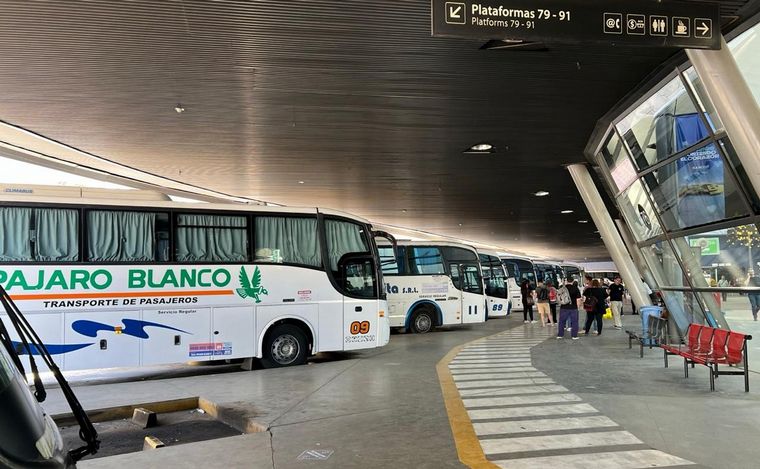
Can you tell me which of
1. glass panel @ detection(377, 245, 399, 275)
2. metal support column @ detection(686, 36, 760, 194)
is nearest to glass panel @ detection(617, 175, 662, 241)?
metal support column @ detection(686, 36, 760, 194)

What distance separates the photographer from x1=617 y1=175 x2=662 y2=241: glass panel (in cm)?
1245

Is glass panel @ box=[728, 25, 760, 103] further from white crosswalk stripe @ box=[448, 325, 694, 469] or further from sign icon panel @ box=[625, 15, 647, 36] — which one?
white crosswalk stripe @ box=[448, 325, 694, 469]

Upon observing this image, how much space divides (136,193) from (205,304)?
8.40ft

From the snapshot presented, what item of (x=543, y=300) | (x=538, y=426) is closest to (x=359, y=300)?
(x=538, y=426)

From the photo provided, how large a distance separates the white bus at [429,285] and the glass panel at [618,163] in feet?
24.3

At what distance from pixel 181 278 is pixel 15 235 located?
2.86 meters

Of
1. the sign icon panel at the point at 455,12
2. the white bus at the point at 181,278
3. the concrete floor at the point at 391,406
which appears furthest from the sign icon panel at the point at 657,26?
the white bus at the point at 181,278

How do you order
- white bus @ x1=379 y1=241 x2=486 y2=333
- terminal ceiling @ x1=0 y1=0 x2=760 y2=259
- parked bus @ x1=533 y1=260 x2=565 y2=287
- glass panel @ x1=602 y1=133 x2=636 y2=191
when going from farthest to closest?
parked bus @ x1=533 y1=260 x2=565 y2=287
white bus @ x1=379 y1=241 x2=486 y2=333
glass panel @ x1=602 y1=133 x2=636 y2=191
terminal ceiling @ x1=0 y1=0 x2=760 y2=259

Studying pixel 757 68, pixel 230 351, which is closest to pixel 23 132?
pixel 230 351

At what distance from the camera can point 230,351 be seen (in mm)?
11352

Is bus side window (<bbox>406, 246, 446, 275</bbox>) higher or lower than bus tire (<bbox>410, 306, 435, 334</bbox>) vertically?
higher

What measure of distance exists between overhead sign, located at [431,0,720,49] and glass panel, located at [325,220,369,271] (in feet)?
24.7

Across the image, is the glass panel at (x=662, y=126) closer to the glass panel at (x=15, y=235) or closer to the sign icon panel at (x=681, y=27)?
the sign icon panel at (x=681, y=27)

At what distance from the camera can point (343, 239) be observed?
1270 cm
